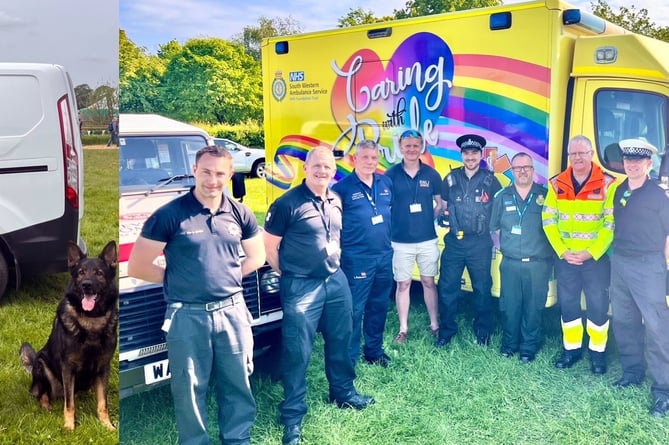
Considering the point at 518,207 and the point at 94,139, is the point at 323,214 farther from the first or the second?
the point at 94,139

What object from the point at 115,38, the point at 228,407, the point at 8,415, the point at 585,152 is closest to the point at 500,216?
the point at 585,152

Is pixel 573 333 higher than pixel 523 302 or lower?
lower

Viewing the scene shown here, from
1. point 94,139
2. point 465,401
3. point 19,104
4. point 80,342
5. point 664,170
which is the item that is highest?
point 19,104

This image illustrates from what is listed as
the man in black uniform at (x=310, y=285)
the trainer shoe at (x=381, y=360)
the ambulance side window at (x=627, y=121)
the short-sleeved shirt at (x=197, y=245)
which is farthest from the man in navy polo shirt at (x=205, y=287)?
the ambulance side window at (x=627, y=121)

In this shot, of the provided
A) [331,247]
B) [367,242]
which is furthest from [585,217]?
[331,247]

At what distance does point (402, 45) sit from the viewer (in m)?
2.13

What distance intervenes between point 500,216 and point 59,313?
1.75 meters

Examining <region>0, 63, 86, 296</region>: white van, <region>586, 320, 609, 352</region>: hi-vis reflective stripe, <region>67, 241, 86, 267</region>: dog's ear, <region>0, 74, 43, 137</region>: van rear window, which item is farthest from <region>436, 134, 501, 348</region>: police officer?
<region>0, 74, 43, 137</region>: van rear window

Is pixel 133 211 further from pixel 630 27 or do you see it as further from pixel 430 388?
pixel 630 27

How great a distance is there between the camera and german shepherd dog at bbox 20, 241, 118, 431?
2400 mm

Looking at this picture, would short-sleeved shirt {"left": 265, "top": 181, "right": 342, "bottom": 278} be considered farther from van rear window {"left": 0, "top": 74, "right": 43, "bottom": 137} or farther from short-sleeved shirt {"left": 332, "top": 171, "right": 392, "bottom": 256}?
van rear window {"left": 0, "top": 74, "right": 43, "bottom": 137}

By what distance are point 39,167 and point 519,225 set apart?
→ 1799 millimetres

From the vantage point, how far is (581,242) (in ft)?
7.18

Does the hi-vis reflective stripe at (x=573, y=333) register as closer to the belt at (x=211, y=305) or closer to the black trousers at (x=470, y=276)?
the black trousers at (x=470, y=276)
